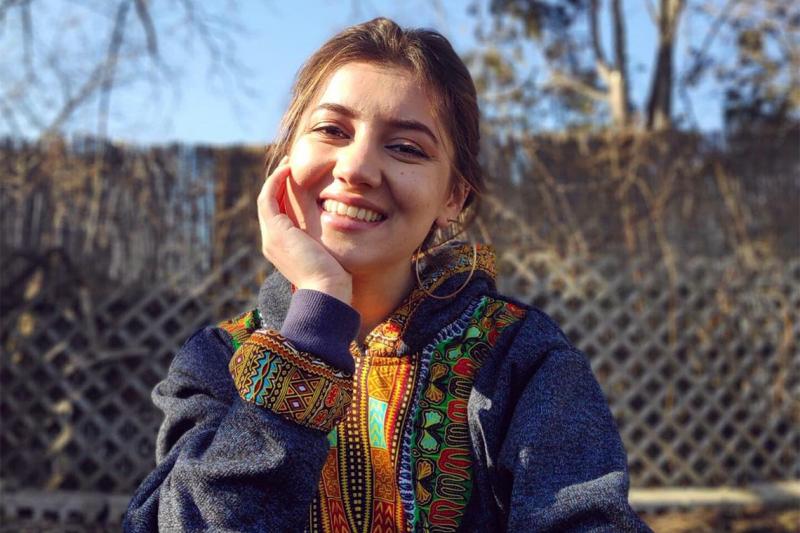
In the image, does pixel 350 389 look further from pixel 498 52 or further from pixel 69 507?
pixel 498 52

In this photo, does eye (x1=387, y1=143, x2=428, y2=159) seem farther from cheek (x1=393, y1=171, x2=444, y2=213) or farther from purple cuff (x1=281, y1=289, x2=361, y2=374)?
purple cuff (x1=281, y1=289, x2=361, y2=374)

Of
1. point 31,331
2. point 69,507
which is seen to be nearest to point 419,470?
point 69,507

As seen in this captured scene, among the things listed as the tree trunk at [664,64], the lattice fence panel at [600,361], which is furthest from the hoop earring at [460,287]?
the tree trunk at [664,64]

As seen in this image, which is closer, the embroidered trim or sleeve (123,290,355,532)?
sleeve (123,290,355,532)

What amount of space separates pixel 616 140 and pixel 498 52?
3.99 m

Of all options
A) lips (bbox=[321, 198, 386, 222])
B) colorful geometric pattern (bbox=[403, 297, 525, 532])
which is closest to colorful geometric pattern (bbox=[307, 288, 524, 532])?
colorful geometric pattern (bbox=[403, 297, 525, 532])

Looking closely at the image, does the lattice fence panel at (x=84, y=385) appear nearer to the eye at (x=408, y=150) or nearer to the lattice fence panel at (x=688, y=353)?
the lattice fence panel at (x=688, y=353)

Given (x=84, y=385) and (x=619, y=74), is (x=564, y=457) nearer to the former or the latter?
(x=84, y=385)

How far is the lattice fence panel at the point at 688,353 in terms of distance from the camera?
15.3 ft

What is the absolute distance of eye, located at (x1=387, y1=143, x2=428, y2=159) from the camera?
3.66 ft

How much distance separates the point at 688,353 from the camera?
4.73 meters

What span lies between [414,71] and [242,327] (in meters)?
0.48

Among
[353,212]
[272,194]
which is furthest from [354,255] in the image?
[272,194]

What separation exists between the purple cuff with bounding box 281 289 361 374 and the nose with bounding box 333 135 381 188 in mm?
172
